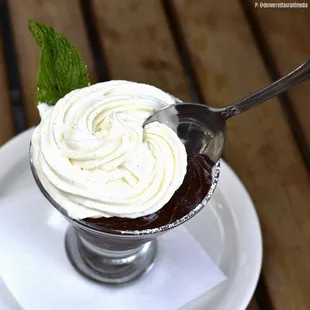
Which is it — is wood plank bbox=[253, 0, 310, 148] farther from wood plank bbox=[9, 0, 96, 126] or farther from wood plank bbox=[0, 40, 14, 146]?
wood plank bbox=[0, 40, 14, 146]

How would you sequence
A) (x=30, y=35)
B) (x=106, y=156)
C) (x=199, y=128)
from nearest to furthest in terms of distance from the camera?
(x=106, y=156) → (x=199, y=128) → (x=30, y=35)

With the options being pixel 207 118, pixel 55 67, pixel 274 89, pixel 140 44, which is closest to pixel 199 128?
pixel 207 118

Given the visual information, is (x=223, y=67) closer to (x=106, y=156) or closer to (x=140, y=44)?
(x=140, y=44)

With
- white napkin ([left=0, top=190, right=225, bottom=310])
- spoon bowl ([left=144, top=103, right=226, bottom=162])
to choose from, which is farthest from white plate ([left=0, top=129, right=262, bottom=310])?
spoon bowl ([left=144, top=103, right=226, bottom=162])

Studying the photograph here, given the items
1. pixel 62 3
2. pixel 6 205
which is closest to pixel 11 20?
pixel 62 3

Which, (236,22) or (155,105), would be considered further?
(236,22)

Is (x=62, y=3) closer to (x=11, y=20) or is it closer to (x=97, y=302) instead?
(x=11, y=20)

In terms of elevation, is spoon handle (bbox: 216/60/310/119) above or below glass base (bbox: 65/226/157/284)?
above
